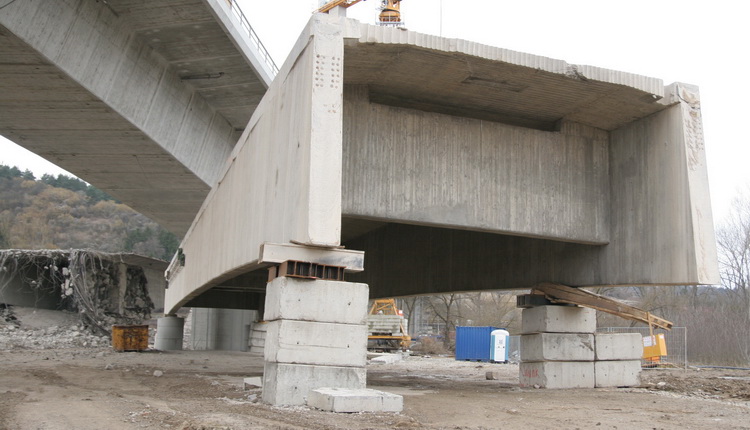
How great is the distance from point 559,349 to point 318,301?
7.51 metres

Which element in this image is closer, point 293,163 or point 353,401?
point 353,401

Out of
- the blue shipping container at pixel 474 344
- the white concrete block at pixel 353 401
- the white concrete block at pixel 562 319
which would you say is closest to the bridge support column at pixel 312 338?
the white concrete block at pixel 353 401

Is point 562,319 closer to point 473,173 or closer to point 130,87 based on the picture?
point 473,173

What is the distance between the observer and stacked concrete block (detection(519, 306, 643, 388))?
1556cm

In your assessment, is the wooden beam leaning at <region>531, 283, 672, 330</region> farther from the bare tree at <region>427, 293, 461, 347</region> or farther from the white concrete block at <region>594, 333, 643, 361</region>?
the bare tree at <region>427, 293, 461, 347</region>

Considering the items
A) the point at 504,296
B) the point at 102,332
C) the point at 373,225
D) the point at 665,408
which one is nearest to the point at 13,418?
the point at 665,408

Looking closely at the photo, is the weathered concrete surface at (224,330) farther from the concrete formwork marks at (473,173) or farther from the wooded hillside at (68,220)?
the wooded hillside at (68,220)

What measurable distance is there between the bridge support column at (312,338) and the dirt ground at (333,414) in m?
0.45

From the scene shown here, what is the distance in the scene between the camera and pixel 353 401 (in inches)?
364

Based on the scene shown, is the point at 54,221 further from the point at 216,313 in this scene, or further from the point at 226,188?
the point at 226,188

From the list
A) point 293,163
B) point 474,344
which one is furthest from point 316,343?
point 474,344

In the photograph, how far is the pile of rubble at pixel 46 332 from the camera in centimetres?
3014

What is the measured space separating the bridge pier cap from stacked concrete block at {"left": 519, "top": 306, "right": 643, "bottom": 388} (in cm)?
110

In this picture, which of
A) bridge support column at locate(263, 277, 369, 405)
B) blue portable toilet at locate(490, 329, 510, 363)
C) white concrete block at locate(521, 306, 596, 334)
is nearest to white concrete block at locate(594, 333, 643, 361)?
white concrete block at locate(521, 306, 596, 334)
